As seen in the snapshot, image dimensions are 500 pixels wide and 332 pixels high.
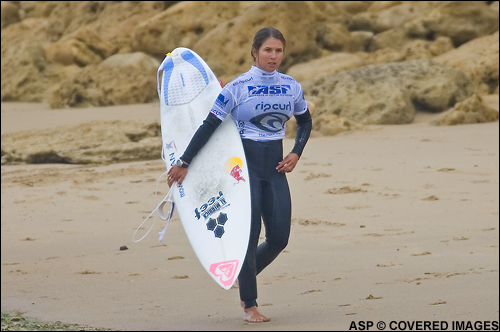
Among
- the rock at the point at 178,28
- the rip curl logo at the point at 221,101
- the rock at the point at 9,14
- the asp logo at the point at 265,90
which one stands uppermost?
the asp logo at the point at 265,90

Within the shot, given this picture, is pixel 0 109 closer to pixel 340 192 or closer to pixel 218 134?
pixel 340 192

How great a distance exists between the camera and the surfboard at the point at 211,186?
170 inches

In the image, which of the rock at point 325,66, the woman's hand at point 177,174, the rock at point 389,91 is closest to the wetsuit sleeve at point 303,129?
the woman's hand at point 177,174

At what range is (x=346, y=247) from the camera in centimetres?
602

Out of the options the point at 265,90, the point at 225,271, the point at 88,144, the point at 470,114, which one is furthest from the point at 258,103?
the point at 470,114

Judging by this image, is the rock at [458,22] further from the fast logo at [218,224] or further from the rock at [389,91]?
the fast logo at [218,224]

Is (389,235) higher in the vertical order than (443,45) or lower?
higher

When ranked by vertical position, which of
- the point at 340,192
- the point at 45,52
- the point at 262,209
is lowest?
the point at 45,52

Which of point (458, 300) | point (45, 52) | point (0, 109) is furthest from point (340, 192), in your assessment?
point (45, 52)

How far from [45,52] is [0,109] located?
3.79m

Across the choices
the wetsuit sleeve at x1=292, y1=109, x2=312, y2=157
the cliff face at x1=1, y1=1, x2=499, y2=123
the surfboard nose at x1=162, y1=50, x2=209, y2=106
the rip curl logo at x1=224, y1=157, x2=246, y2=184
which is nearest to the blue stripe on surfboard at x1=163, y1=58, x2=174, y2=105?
the surfboard nose at x1=162, y1=50, x2=209, y2=106

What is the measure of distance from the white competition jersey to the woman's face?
0.04 meters

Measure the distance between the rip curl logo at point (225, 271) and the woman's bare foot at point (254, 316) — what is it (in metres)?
0.21

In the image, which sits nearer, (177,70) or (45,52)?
(177,70)
